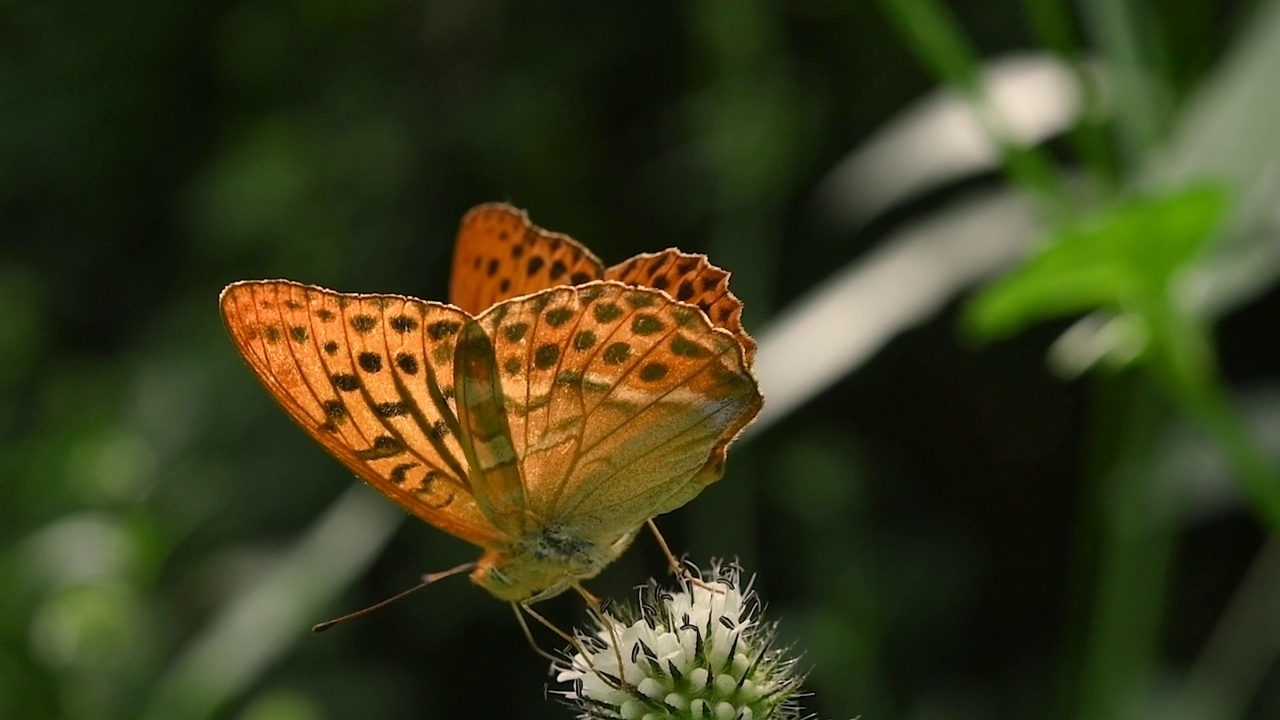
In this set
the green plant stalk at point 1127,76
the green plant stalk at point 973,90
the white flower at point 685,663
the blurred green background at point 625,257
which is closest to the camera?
the white flower at point 685,663

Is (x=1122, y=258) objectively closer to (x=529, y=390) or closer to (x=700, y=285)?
(x=700, y=285)

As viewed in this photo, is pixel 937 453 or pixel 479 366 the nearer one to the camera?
pixel 479 366

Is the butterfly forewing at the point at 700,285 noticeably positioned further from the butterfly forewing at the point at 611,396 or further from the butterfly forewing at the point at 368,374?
the butterfly forewing at the point at 368,374

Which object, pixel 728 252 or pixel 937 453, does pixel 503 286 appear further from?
pixel 937 453

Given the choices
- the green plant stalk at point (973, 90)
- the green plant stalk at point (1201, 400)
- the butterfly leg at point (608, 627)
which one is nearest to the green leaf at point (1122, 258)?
the green plant stalk at point (1201, 400)

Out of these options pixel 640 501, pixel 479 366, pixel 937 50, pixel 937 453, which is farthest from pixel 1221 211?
pixel 937 453

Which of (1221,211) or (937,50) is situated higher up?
(937,50)

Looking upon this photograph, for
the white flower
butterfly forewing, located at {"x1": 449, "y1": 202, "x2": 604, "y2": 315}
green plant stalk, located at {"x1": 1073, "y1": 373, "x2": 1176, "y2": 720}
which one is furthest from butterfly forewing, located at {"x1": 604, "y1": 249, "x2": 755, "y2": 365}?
green plant stalk, located at {"x1": 1073, "y1": 373, "x2": 1176, "y2": 720}
